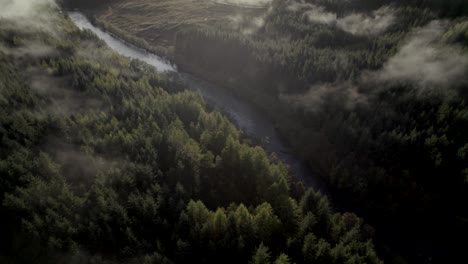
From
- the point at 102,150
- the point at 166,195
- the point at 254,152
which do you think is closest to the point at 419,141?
the point at 254,152

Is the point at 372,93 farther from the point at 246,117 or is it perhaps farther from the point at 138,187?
the point at 138,187

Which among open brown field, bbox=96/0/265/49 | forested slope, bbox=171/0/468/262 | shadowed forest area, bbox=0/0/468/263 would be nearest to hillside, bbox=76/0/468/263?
forested slope, bbox=171/0/468/262

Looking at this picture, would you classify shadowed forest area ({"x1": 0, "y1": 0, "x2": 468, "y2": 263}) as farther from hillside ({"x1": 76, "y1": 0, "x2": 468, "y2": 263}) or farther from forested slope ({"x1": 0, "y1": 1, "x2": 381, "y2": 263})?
hillside ({"x1": 76, "y1": 0, "x2": 468, "y2": 263})

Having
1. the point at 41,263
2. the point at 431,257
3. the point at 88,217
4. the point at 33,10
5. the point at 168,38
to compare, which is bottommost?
the point at 431,257

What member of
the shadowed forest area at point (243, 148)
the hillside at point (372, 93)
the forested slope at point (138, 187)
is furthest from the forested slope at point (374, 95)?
the forested slope at point (138, 187)

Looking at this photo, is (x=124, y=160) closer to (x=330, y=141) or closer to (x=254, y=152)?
(x=254, y=152)

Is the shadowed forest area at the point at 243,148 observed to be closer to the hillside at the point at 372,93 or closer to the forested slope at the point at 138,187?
the forested slope at the point at 138,187
